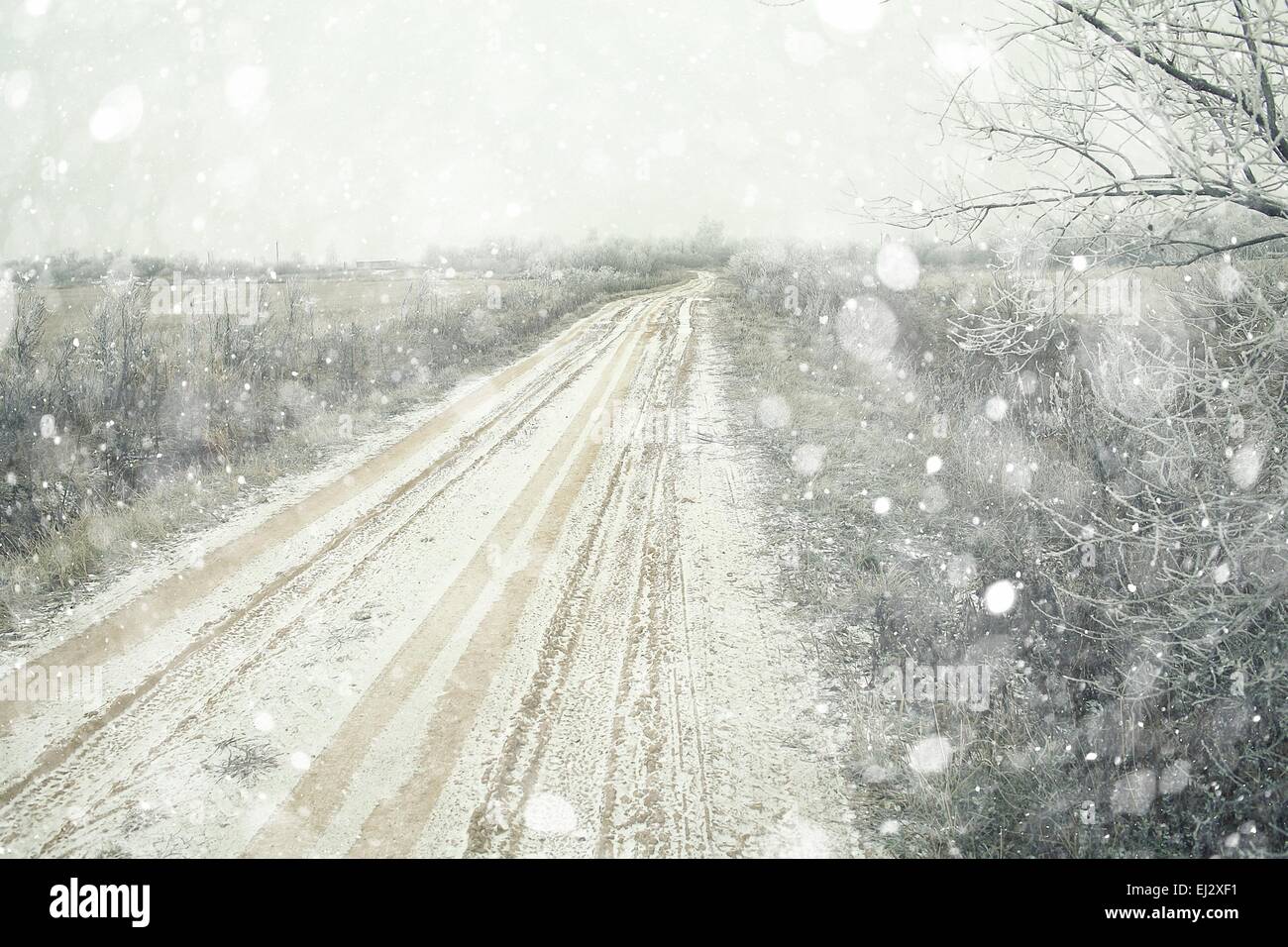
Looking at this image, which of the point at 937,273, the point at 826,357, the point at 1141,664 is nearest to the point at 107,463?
the point at 1141,664

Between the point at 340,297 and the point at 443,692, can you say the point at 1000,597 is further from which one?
the point at 340,297

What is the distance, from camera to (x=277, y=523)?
6.40 meters

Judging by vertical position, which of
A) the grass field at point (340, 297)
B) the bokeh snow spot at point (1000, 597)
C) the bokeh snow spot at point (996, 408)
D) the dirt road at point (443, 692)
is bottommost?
the dirt road at point (443, 692)

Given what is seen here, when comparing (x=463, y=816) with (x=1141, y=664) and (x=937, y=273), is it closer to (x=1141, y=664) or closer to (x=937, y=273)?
(x=1141, y=664)

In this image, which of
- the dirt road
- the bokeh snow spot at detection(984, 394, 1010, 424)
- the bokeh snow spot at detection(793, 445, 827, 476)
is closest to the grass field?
the dirt road

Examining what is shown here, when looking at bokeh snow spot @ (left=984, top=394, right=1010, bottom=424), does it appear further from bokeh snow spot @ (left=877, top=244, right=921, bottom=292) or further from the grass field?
the grass field

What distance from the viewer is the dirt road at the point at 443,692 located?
9.76ft

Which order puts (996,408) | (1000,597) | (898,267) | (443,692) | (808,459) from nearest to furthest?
(443,692)
(1000,597)
(808,459)
(996,408)
(898,267)

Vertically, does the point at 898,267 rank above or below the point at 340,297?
above

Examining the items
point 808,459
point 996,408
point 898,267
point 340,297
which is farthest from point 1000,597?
point 340,297

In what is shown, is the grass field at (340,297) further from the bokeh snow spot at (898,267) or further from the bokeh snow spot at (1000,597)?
the bokeh snow spot at (1000,597)

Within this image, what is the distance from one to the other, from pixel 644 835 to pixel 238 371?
10.6m

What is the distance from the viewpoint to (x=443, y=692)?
12.8ft

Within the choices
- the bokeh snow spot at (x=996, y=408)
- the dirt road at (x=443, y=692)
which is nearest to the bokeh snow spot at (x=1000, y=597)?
the dirt road at (x=443, y=692)
